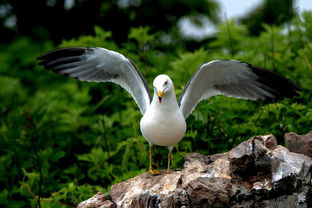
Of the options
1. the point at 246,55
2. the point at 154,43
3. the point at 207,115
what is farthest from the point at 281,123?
the point at 154,43

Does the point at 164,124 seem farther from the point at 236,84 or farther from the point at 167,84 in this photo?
the point at 236,84

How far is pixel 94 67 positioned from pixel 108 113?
3.03 metres

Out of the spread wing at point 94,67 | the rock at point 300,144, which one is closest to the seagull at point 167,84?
the spread wing at point 94,67

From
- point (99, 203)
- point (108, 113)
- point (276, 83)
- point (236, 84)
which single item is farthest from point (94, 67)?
point (108, 113)

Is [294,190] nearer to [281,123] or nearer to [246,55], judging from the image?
[281,123]

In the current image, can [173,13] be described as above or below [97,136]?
above

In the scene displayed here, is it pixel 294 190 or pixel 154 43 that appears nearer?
pixel 294 190

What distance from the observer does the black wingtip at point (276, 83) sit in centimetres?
682

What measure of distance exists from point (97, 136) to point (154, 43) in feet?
10.7

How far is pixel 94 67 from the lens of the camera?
7375 mm

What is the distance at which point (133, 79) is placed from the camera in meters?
7.23

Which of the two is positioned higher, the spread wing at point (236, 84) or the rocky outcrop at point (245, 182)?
the spread wing at point (236, 84)

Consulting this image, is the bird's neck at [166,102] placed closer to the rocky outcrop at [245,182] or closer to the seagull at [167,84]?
the seagull at [167,84]

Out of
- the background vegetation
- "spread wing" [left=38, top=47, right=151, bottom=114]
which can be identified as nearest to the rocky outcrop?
the background vegetation
